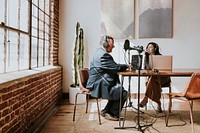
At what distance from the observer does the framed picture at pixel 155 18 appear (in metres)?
5.56

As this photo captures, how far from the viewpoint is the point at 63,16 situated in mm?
5633

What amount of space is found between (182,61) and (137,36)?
117 centimetres

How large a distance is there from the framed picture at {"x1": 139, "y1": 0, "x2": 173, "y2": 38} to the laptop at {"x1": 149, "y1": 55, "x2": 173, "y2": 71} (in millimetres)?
2097

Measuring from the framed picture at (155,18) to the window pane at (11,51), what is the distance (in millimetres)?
3244

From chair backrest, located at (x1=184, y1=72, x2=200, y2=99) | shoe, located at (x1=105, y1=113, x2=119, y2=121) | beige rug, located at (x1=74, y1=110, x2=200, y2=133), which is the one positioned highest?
chair backrest, located at (x1=184, y1=72, x2=200, y2=99)

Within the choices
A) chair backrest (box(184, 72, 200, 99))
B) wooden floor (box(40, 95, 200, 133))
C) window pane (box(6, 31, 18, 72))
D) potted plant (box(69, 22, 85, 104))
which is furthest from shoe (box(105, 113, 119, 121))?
window pane (box(6, 31, 18, 72))

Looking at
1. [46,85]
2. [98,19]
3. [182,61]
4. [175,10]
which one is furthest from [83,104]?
[175,10]

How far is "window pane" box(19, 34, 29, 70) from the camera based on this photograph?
3.30m

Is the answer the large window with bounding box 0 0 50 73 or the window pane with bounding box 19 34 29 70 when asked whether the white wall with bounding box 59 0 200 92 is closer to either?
the large window with bounding box 0 0 50 73

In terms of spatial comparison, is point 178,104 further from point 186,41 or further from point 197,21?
point 197,21

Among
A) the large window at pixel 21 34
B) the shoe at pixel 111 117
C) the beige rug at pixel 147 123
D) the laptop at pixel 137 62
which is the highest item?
the large window at pixel 21 34

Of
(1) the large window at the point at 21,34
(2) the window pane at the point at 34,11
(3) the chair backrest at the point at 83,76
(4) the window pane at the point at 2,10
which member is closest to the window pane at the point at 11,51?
(1) the large window at the point at 21,34

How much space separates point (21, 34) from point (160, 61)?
1.98m

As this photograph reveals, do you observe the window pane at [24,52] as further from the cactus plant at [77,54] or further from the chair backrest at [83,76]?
the cactus plant at [77,54]
